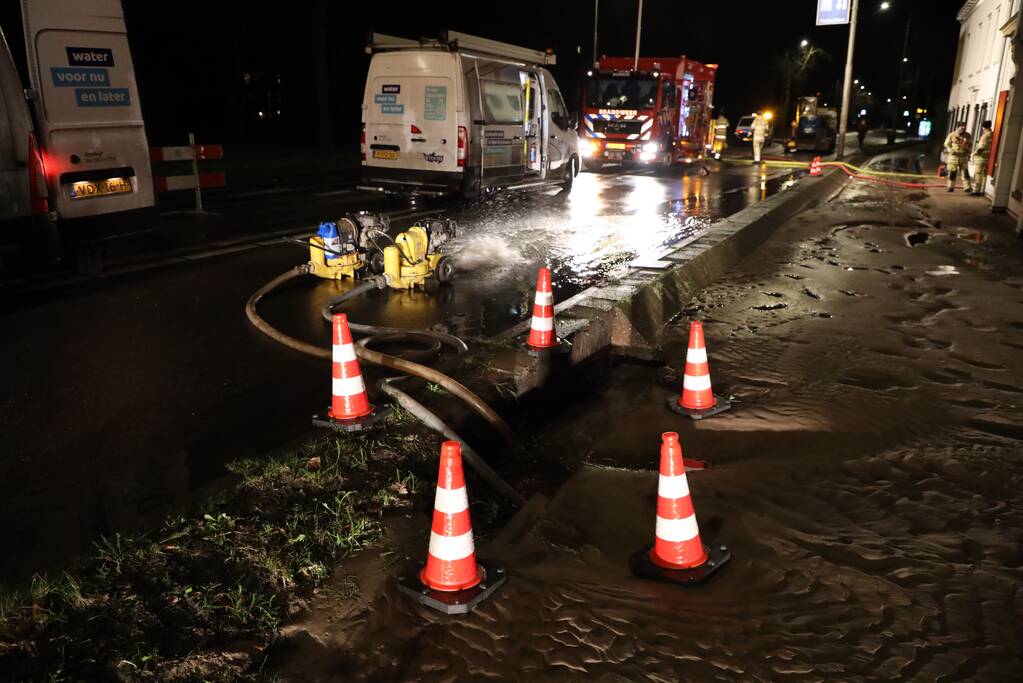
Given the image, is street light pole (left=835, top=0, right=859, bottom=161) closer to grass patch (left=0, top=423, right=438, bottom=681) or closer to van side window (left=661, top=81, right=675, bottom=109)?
van side window (left=661, top=81, right=675, bottom=109)

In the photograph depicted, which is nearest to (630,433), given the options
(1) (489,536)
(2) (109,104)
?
(1) (489,536)

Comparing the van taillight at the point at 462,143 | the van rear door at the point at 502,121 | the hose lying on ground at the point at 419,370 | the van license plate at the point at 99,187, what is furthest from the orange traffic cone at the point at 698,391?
the van rear door at the point at 502,121

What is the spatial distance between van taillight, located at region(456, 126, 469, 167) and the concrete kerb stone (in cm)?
444

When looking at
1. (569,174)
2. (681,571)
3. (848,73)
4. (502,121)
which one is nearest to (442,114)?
(502,121)

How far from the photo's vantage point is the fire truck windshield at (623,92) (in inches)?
912

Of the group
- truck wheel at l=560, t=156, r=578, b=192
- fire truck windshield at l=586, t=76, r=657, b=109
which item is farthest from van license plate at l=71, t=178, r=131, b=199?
fire truck windshield at l=586, t=76, r=657, b=109

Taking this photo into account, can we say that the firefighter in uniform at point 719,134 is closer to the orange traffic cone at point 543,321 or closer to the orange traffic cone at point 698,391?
the orange traffic cone at point 543,321

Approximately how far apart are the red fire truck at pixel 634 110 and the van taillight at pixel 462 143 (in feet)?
37.4

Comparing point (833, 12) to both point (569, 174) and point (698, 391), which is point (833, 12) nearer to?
point (569, 174)

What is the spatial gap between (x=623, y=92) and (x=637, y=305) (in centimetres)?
1780

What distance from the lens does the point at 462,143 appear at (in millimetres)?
12789

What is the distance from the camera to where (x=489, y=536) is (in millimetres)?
3898

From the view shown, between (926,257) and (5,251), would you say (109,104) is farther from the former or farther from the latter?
(926,257)

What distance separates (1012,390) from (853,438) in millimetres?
1710
